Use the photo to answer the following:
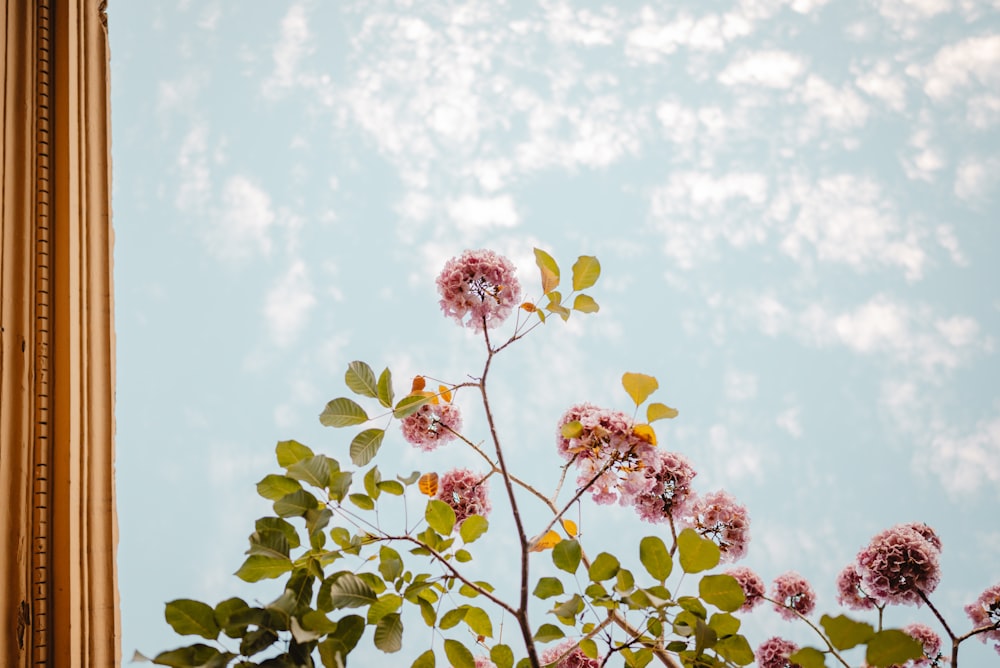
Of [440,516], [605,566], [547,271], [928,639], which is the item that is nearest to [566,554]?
[605,566]

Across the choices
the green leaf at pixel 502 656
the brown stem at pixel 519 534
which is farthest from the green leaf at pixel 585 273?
the green leaf at pixel 502 656

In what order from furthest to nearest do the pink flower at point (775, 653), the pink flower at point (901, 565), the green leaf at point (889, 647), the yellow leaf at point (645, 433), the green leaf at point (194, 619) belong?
the pink flower at point (775, 653) → the pink flower at point (901, 565) → the yellow leaf at point (645, 433) → the green leaf at point (194, 619) → the green leaf at point (889, 647)

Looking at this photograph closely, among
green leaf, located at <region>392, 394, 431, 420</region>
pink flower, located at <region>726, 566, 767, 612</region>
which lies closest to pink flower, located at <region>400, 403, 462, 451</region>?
green leaf, located at <region>392, 394, 431, 420</region>

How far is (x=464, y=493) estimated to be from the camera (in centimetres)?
101

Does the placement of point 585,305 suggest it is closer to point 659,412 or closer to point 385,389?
point 659,412

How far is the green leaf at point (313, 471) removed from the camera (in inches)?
30.0

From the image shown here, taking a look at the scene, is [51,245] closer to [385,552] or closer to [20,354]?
[20,354]

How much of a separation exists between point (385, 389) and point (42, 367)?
456 mm

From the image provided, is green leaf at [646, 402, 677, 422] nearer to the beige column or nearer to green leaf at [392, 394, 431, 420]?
green leaf at [392, 394, 431, 420]

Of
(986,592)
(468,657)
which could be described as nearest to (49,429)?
(468,657)

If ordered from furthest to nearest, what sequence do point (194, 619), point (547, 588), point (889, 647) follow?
point (547, 588) → point (194, 619) → point (889, 647)

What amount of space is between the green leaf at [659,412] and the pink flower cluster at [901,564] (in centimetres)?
41

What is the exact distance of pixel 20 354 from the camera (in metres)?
0.92

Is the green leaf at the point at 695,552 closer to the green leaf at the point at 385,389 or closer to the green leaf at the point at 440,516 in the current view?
the green leaf at the point at 440,516
